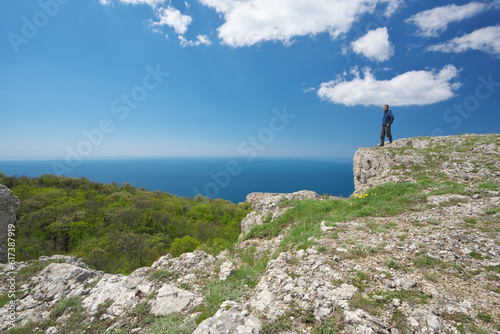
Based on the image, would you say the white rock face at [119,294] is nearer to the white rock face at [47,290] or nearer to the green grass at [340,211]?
the white rock face at [47,290]

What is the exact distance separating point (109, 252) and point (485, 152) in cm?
4219

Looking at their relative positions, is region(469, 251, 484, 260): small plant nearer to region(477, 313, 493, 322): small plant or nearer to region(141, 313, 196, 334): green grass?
region(477, 313, 493, 322): small plant

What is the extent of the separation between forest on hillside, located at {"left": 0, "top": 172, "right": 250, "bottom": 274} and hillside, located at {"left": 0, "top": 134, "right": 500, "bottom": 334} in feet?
38.2

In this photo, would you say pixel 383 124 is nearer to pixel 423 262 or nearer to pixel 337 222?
pixel 337 222

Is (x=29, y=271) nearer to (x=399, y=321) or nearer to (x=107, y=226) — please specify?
(x=399, y=321)

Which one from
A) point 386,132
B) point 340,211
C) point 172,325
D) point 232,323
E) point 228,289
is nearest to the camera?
point 232,323

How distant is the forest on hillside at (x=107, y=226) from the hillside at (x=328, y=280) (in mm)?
11654

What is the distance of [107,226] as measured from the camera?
117 feet

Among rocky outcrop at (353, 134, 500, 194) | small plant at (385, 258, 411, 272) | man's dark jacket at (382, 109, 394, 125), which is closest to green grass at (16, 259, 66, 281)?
small plant at (385, 258, 411, 272)

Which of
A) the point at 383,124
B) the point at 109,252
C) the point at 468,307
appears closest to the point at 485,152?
the point at 383,124

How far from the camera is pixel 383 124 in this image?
16.8 metres

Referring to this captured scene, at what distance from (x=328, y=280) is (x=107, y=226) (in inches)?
1702

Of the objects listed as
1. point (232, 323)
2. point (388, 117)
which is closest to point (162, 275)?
Answer: point (232, 323)

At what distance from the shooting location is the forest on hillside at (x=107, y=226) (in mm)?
26500
